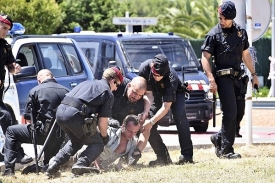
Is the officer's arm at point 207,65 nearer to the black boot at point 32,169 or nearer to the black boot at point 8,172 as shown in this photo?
the black boot at point 32,169

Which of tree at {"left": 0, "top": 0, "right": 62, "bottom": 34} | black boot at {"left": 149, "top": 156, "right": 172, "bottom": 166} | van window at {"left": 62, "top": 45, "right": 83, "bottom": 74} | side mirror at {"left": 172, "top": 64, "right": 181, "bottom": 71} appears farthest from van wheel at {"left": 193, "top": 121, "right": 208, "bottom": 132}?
tree at {"left": 0, "top": 0, "right": 62, "bottom": 34}

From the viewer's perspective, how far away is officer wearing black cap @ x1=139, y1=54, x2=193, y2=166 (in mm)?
10070

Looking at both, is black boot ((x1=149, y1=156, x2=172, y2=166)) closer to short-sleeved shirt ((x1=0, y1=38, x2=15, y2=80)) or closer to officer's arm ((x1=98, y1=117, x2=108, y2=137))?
officer's arm ((x1=98, y1=117, x2=108, y2=137))

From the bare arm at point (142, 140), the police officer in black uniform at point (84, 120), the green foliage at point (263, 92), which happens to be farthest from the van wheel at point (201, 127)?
the green foliage at point (263, 92)

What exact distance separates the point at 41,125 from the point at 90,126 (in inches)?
35.2

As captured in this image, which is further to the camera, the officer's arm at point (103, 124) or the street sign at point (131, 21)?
the street sign at point (131, 21)

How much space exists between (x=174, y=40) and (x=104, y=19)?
23.5 m

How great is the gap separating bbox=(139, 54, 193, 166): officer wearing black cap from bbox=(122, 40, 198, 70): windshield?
191 inches

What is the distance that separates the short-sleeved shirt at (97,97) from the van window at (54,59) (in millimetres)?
3318

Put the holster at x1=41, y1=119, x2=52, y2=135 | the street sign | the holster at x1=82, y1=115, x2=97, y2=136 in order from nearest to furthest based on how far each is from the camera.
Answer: the holster at x1=82, y1=115, x2=97, y2=136, the holster at x1=41, y1=119, x2=52, y2=135, the street sign

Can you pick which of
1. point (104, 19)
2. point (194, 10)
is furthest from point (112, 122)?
point (194, 10)

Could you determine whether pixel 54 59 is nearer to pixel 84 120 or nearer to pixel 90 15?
pixel 84 120

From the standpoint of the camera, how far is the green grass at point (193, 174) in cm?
Answer: 878

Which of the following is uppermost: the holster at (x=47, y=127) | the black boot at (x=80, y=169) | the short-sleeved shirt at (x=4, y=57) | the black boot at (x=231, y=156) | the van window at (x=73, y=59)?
the short-sleeved shirt at (x=4, y=57)
